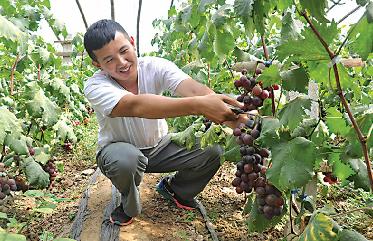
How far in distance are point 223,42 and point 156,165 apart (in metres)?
1.51

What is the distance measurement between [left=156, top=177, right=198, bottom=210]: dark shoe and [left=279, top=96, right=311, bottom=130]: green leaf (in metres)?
2.08

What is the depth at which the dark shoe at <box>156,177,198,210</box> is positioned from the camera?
358 centimetres

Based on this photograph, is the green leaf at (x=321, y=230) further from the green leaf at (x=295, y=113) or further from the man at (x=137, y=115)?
the man at (x=137, y=115)

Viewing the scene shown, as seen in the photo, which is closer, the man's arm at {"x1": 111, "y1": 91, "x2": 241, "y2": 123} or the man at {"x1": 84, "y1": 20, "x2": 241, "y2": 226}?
the man's arm at {"x1": 111, "y1": 91, "x2": 241, "y2": 123}

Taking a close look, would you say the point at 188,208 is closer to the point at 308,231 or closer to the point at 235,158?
the point at 235,158

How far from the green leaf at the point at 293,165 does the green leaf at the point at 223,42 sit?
69cm

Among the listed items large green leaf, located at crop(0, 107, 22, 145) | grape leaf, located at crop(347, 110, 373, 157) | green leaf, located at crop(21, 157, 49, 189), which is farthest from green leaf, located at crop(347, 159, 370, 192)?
green leaf, located at crop(21, 157, 49, 189)

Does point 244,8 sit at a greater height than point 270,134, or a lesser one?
greater

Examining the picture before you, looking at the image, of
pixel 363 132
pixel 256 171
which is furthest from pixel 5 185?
pixel 363 132

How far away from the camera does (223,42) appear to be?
2.15 m

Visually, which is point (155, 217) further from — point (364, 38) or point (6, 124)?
point (364, 38)

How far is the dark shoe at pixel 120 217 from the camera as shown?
3264mm

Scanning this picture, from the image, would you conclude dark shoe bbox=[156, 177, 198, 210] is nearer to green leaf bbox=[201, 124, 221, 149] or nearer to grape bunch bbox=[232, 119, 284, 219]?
green leaf bbox=[201, 124, 221, 149]

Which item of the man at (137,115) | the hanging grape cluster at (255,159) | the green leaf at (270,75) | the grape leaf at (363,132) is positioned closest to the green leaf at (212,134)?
the man at (137,115)
